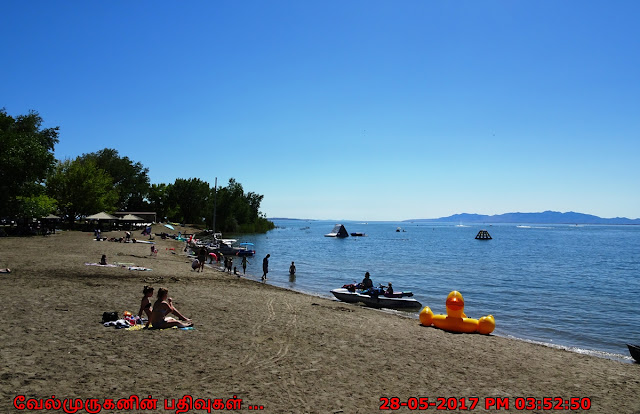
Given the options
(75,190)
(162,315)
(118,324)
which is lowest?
(118,324)

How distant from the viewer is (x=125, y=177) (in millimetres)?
106500

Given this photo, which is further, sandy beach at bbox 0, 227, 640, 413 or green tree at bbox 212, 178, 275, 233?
green tree at bbox 212, 178, 275, 233

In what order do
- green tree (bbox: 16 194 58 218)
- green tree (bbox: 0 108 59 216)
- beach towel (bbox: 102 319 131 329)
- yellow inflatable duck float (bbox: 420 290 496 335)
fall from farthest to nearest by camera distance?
green tree (bbox: 16 194 58 218)
green tree (bbox: 0 108 59 216)
yellow inflatable duck float (bbox: 420 290 496 335)
beach towel (bbox: 102 319 131 329)

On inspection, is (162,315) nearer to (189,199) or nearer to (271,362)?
(271,362)

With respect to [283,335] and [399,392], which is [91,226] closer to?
[283,335]

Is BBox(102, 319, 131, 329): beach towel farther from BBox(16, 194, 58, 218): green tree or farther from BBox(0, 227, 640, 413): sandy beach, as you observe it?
BBox(16, 194, 58, 218): green tree

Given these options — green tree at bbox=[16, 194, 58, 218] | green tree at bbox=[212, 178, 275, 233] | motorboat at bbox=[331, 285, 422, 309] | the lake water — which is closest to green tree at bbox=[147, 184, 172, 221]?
green tree at bbox=[212, 178, 275, 233]

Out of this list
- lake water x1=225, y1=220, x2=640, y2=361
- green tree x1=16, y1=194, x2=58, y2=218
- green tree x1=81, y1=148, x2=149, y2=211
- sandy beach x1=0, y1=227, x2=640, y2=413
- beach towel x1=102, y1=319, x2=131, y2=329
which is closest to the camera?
sandy beach x1=0, y1=227, x2=640, y2=413

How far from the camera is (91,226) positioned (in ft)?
221

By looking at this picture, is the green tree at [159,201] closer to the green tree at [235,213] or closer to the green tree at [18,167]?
the green tree at [235,213]

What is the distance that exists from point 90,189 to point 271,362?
67625 millimetres

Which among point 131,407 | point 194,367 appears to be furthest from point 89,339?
point 131,407

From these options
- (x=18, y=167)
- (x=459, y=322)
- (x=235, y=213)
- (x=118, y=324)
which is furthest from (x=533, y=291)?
(x=235, y=213)

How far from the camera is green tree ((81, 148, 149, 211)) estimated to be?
10194cm
